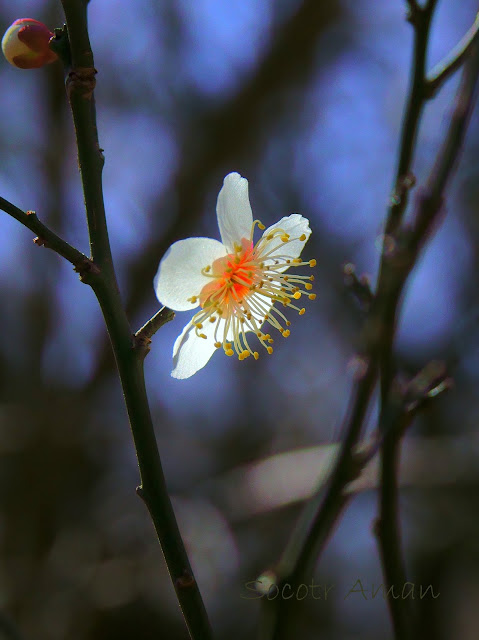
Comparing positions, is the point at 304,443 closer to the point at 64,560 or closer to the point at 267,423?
the point at 267,423

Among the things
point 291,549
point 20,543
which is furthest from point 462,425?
point 291,549

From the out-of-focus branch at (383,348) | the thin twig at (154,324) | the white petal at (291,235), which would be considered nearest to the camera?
the out-of-focus branch at (383,348)

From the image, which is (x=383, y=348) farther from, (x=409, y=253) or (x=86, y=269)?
(x=86, y=269)

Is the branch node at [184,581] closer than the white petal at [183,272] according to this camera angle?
Yes

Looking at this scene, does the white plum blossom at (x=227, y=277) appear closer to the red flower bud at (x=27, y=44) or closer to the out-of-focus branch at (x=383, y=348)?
the out-of-focus branch at (x=383, y=348)

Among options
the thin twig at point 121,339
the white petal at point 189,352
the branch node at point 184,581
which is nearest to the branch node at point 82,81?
the thin twig at point 121,339

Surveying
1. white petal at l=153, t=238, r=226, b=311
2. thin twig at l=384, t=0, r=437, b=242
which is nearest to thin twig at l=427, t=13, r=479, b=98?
thin twig at l=384, t=0, r=437, b=242

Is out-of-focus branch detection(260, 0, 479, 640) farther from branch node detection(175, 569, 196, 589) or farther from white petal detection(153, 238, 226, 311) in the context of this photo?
white petal detection(153, 238, 226, 311)

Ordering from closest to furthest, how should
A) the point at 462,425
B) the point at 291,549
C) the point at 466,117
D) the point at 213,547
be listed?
the point at 291,549 → the point at 466,117 → the point at 213,547 → the point at 462,425

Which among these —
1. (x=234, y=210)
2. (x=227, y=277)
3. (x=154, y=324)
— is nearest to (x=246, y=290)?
(x=227, y=277)
